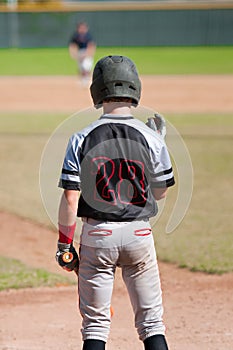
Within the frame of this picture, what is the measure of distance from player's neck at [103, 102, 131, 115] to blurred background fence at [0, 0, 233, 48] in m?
36.1

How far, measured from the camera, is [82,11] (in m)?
40.8

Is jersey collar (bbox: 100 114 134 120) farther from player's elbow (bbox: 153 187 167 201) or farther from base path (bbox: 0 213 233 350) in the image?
base path (bbox: 0 213 233 350)

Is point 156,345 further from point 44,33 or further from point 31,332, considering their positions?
point 44,33

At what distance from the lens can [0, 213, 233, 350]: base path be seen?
185 inches

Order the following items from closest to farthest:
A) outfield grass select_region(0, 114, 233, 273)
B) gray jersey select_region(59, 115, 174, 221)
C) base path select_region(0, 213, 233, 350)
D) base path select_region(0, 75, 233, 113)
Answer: gray jersey select_region(59, 115, 174, 221) < base path select_region(0, 213, 233, 350) < outfield grass select_region(0, 114, 233, 273) < base path select_region(0, 75, 233, 113)

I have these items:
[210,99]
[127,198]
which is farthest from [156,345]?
[210,99]

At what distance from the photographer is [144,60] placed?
36250 mm

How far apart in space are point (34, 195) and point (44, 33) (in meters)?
35.4

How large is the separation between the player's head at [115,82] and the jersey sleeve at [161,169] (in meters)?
0.28

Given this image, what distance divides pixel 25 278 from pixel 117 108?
311 cm

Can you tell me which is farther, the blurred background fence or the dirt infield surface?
the blurred background fence

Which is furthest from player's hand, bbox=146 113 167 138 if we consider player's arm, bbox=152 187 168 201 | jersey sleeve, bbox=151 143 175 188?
player's arm, bbox=152 187 168 201

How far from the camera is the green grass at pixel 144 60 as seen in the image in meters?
31.7

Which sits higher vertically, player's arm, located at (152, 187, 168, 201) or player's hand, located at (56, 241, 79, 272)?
player's arm, located at (152, 187, 168, 201)
